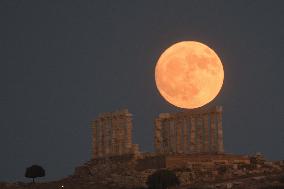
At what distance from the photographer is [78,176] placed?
92.8 m

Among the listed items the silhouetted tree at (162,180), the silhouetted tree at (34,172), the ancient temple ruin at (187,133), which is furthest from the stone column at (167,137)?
the silhouetted tree at (162,180)

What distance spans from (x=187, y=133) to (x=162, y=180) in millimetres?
21686

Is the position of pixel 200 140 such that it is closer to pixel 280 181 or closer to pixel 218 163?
pixel 218 163

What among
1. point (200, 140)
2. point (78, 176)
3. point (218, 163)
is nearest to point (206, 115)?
point (200, 140)

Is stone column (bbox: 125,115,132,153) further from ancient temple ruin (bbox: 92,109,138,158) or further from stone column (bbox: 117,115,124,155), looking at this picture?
stone column (bbox: 117,115,124,155)

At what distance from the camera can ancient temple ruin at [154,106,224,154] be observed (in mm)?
91562

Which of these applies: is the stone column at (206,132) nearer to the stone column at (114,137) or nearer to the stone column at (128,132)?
the stone column at (128,132)

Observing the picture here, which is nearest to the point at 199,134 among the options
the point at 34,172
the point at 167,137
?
the point at 167,137

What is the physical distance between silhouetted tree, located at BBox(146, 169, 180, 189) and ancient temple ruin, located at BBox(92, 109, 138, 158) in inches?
645

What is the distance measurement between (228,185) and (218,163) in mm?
15206

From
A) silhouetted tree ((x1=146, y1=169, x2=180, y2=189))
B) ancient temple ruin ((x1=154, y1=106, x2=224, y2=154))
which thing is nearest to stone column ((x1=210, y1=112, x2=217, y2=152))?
ancient temple ruin ((x1=154, y1=106, x2=224, y2=154))

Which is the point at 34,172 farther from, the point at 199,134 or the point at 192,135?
the point at 199,134

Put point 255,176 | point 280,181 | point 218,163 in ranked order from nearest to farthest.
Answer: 1. point 280,181
2. point 255,176
3. point 218,163

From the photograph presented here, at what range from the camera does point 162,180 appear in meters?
72.1
